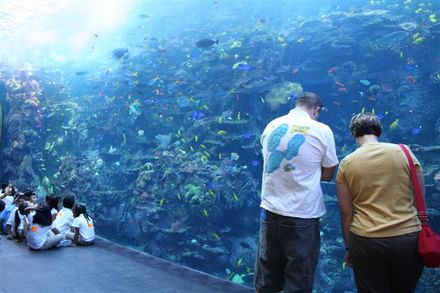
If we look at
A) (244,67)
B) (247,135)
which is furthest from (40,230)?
(244,67)

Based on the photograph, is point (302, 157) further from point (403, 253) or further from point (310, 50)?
point (310, 50)

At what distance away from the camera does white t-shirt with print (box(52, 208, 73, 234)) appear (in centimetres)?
611

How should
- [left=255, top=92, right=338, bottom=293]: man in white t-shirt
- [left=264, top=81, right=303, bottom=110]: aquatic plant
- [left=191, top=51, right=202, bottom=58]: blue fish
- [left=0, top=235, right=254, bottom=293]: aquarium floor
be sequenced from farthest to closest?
[left=191, top=51, right=202, bottom=58]: blue fish
[left=264, top=81, right=303, bottom=110]: aquatic plant
[left=0, top=235, right=254, bottom=293]: aquarium floor
[left=255, top=92, right=338, bottom=293]: man in white t-shirt

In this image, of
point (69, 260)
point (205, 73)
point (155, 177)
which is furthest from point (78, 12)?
point (69, 260)

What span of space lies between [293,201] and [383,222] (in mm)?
546

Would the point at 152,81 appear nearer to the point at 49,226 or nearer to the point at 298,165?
the point at 49,226

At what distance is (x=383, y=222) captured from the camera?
195cm

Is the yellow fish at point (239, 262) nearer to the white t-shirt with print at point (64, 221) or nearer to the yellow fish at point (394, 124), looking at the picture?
the white t-shirt with print at point (64, 221)

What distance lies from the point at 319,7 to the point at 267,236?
7.88 m

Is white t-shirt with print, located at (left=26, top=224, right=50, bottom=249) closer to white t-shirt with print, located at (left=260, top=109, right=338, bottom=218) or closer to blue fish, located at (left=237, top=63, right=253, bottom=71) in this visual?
white t-shirt with print, located at (left=260, top=109, right=338, bottom=218)

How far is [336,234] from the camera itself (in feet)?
22.3

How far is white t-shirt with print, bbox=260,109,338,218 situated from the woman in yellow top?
0.82ft

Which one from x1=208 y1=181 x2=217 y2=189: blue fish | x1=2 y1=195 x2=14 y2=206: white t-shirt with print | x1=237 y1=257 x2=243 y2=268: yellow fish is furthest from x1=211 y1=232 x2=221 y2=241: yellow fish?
x1=2 y1=195 x2=14 y2=206: white t-shirt with print

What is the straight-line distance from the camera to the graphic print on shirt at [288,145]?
2.32 meters
